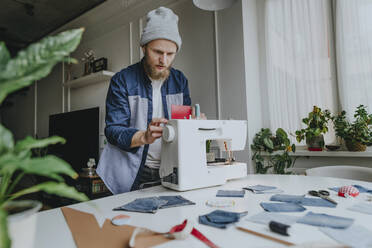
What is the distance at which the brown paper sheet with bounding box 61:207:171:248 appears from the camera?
0.63 metres

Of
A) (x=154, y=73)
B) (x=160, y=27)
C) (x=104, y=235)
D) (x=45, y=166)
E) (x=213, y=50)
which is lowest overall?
(x=104, y=235)

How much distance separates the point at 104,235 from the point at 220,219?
33 cm

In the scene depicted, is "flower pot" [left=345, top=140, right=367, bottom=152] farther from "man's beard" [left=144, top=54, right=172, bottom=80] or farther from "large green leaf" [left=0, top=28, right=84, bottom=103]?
"large green leaf" [left=0, top=28, right=84, bottom=103]

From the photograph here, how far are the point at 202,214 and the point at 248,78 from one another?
6.40ft

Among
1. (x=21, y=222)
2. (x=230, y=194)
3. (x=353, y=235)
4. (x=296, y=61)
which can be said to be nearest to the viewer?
(x=21, y=222)

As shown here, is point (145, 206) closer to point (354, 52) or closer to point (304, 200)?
point (304, 200)

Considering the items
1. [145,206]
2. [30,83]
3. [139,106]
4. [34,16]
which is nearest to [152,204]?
[145,206]

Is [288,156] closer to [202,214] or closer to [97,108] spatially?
[202,214]

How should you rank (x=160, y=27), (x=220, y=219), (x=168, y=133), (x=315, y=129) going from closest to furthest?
(x=220, y=219) < (x=168, y=133) < (x=160, y=27) < (x=315, y=129)

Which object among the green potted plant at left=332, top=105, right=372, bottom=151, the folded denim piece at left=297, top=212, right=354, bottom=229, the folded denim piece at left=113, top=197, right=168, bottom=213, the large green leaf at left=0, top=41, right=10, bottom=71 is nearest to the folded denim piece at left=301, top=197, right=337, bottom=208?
the folded denim piece at left=297, top=212, right=354, bottom=229

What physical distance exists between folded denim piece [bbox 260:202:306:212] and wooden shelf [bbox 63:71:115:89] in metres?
3.34

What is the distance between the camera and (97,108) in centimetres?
380

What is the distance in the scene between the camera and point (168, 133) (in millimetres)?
1180

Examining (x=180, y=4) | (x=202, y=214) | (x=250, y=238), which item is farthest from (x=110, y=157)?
(x=180, y=4)
